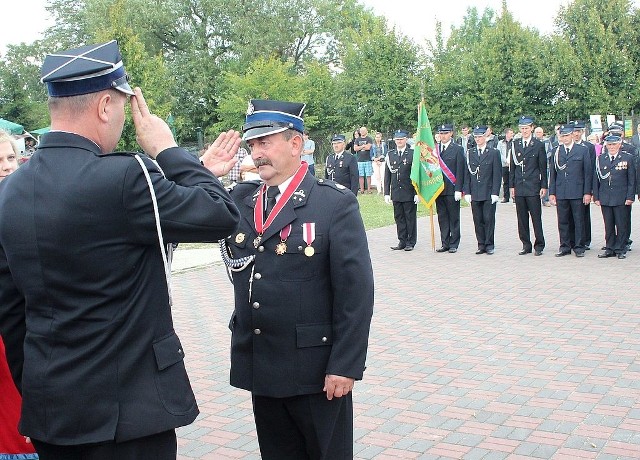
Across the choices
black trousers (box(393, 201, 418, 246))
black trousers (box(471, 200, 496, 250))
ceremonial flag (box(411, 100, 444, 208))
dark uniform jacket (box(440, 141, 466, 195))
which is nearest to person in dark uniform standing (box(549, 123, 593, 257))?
black trousers (box(471, 200, 496, 250))

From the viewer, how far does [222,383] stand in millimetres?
6035

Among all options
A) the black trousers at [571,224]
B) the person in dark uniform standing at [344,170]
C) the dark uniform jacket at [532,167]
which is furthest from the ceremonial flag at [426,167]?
the person in dark uniform standing at [344,170]

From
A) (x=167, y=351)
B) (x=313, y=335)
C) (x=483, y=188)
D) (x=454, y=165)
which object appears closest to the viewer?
(x=167, y=351)

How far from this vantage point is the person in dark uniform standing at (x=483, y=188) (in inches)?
483

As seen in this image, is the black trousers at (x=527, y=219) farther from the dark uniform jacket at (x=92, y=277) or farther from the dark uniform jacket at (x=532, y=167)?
the dark uniform jacket at (x=92, y=277)

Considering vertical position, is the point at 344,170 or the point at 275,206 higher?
the point at 344,170

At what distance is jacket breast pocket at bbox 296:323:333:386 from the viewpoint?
3.15 metres

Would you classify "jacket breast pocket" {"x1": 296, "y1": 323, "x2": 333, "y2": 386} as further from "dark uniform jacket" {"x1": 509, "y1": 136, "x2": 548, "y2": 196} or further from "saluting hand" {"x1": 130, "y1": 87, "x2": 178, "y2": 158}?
"dark uniform jacket" {"x1": 509, "y1": 136, "x2": 548, "y2": 196}

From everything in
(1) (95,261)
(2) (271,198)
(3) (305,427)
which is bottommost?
(3) (305,427)

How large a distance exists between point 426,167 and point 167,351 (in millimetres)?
10682

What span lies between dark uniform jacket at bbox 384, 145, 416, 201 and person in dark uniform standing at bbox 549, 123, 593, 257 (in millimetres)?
2487

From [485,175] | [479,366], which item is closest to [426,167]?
[485,175]

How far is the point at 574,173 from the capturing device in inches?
464

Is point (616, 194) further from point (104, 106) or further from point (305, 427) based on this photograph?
point (104, 106)
